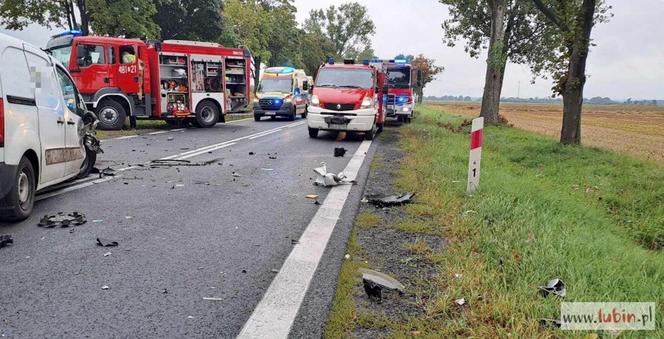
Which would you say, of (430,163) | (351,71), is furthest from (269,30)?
(430,163)

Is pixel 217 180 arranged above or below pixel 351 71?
below

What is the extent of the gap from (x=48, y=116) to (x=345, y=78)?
34.1 ft

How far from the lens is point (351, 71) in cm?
1543

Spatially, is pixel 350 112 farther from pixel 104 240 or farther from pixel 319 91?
pixel 104 240

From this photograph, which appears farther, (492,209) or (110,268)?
(492,209)

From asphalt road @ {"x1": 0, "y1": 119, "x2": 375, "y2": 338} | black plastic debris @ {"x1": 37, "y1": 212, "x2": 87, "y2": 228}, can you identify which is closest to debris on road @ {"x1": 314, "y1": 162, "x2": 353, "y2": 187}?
asphalt road @ {"x1": 0, "y1": 119, "x2": 375, "y2": 338}

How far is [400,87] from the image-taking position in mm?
22969

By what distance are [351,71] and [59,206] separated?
10931mm

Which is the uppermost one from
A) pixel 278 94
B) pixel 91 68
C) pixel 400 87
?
pixel 91 68

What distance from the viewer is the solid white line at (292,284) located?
2934mm

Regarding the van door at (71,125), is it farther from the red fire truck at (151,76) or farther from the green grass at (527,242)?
the red fire truck at (151,76)

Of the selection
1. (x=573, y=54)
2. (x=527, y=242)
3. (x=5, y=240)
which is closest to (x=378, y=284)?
(x=527, y=242)

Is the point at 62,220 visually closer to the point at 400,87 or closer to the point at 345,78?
the point at 345,78

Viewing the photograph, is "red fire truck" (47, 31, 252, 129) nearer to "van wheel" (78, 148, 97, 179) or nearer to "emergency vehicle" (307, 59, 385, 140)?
"emergency vehicle" (307, 59, 385, 140)
